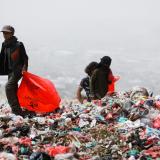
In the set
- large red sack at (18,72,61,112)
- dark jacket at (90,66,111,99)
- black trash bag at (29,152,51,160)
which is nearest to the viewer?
black trash bag at (29,152,51,160)

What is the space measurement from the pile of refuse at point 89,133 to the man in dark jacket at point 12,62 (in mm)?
357

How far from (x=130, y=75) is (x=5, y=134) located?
17937cm

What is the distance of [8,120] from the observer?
38.9 ft

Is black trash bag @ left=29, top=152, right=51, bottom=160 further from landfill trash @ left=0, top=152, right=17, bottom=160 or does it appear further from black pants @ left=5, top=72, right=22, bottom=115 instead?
black pants @ left=5, top=72, right=22, bottom=115

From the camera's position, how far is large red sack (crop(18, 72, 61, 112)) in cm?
1264

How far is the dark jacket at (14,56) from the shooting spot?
12070 mm

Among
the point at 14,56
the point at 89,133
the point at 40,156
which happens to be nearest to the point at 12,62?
the point at 14,56

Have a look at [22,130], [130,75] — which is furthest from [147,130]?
[130,75]

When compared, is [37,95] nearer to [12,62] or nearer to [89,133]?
[12,62]

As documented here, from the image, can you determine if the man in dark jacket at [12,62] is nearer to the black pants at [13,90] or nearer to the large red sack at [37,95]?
the black pants at [13,90]

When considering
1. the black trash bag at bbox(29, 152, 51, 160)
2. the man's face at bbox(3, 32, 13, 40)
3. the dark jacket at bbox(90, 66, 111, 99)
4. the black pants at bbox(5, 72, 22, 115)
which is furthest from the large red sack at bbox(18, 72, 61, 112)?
the black trash bag at bbox(29, 152, 51, 160)

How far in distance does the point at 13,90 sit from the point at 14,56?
0.66 meters

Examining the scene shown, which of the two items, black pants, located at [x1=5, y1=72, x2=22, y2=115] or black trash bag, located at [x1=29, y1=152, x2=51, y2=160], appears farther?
black pants, located at [x1=5, y1=72, x2=22, y2=115]

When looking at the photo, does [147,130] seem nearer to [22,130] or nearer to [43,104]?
[22,130]
